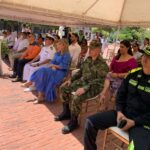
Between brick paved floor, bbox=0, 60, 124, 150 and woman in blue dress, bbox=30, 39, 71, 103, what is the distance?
0.25 metres

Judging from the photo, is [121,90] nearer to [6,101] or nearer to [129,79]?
[129,79]

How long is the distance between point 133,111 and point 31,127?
2.01m

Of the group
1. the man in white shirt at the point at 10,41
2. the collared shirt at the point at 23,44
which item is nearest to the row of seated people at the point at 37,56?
the collared shirt at the point at 23,44

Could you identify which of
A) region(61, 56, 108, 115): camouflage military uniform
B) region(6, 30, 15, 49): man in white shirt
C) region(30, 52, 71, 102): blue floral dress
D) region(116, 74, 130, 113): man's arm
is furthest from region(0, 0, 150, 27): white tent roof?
region(6, 30, 15, 49): man in white shirt

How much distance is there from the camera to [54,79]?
18.7ft

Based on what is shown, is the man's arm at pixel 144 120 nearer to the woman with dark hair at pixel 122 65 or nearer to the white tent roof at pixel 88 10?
the woman with dark hair at pixel 122 65

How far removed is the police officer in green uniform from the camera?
2842mm

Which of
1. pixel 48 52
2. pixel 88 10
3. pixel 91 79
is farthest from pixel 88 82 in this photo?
pixel 48 52

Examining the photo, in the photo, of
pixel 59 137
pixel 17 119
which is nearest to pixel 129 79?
pixel 59 137

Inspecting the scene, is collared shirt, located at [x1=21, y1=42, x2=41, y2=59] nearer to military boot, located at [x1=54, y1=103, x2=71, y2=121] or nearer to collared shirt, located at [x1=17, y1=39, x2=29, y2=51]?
collared shirt, located at [x1=17, y1=39, x2=29, y2=51]

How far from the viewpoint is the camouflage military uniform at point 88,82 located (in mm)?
4281

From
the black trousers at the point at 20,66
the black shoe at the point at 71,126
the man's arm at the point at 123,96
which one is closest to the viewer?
the man's arm at the point at 123,96

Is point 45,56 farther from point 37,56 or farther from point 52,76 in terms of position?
point 52,76

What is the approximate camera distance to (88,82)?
452cm
